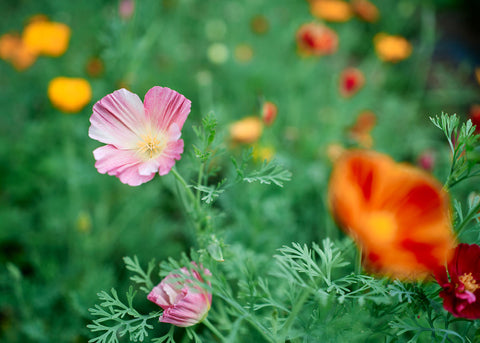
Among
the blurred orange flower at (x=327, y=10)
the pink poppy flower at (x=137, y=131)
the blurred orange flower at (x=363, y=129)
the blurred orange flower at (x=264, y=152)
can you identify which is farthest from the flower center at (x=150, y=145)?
the blurred orange flower at (x=327, y=10)

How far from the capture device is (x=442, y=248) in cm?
45

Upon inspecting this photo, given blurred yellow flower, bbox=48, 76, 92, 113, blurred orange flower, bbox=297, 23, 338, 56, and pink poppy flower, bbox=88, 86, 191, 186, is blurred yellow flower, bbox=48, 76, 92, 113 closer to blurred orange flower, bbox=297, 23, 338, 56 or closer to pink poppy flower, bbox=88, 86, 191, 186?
pink poppy flower, bbox=88, 86, 191, 186

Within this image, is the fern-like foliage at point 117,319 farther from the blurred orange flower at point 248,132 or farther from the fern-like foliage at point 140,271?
the blurred orange flower at point 248,132

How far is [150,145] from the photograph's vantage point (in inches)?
22.8

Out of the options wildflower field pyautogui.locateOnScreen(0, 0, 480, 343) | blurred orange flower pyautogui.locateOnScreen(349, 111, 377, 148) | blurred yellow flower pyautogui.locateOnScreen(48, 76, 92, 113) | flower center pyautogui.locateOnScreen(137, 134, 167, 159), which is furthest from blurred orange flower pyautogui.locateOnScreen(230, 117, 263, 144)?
flower center pyautogui.locateOnScreen(137, 134, 167, 159)

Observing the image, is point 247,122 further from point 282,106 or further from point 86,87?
point 282,106

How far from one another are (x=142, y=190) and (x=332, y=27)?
66.0 inches

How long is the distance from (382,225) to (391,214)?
1.6 inches

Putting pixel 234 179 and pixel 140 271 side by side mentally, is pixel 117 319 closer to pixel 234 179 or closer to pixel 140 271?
pixel 140 271

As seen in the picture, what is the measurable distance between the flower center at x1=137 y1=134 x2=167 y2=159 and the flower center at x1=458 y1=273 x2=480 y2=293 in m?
0.48

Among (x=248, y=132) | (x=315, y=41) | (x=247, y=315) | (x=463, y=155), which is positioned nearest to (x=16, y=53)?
(x=248, y=132)

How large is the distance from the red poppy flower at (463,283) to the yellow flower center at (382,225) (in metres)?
0.11

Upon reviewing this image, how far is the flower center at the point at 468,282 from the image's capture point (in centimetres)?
54

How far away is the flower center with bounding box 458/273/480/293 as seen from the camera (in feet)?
1.76
